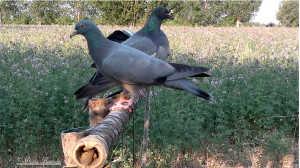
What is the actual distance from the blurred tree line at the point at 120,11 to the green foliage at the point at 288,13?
18.5ft

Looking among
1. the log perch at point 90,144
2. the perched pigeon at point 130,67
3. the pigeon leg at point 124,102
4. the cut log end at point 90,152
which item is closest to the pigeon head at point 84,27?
the perched pigeon at point 130,67

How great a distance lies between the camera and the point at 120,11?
963 inches

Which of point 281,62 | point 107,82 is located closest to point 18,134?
point 107,82

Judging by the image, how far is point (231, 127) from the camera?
502 cm

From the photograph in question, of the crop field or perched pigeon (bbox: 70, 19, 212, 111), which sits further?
the crop field

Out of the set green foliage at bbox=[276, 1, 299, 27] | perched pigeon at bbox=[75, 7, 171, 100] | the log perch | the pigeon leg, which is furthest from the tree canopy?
the log perch

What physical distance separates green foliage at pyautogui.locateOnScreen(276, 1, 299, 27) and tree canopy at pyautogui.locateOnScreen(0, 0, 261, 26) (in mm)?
5503

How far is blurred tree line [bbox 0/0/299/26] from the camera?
924 inches

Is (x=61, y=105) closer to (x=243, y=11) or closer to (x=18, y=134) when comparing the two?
(x=18, y=134)

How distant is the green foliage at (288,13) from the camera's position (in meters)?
41.6

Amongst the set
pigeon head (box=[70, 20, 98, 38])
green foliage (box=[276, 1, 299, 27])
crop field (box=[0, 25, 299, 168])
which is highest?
green foliage (box=[276, 1, 299, 27])

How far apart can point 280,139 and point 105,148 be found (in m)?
3.47

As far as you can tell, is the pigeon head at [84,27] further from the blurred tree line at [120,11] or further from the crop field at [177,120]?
the blurred tree line at [120,11]

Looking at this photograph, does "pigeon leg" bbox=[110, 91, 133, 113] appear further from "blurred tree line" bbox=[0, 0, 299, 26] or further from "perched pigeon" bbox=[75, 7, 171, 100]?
"blurred tree line" bbox=[0, 0, 299, 26]
